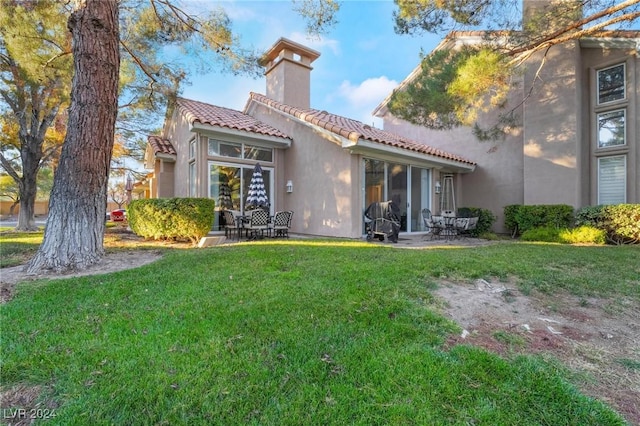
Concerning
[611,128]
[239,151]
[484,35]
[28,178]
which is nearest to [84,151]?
[239,151]

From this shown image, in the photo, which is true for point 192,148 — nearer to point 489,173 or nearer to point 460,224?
point 460,224

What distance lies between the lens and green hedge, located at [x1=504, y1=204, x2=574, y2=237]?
438 inches

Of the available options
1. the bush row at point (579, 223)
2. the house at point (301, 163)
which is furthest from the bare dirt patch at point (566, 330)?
the bush row at point (579, 223)

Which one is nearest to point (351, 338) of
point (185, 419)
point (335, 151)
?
point (185, 419)

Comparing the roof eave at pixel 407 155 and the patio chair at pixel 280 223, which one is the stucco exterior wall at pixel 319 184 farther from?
the patio chair at pixel 280 223

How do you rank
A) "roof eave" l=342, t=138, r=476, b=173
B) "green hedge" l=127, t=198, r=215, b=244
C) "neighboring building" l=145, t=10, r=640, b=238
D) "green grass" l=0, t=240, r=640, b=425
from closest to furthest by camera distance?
"green grass" l=0, t=240, r=640, b=425, "green hedge" l=127, t=198, r=215, b=244, "roof eave" l=342, t=138, r=476, b=173, "neighboring building" l=145, t=10, r=640, b=238

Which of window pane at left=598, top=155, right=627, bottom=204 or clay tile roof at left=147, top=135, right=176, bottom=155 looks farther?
clay tile roof at left=147, top=135, right=176, bottom=155

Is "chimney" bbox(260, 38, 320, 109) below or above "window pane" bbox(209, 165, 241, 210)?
above

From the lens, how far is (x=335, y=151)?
9.90m

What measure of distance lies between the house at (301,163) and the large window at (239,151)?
0.03 m

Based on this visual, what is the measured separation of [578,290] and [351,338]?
392cm

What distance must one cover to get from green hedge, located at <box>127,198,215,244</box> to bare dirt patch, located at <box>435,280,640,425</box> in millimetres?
6595

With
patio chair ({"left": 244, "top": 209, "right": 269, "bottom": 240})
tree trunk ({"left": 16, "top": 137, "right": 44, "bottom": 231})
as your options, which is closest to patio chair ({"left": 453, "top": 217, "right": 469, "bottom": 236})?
patio chair ({"left": 244, "top": 209, "right": 269, "bottom": 240})

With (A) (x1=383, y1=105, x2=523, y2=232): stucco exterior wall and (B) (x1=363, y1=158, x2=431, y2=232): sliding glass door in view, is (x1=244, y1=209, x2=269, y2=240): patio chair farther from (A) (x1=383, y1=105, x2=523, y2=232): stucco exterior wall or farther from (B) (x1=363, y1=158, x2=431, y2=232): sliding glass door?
(A) (x1=383, y1=105, x2=523, y2=232): stucco exterior wall
